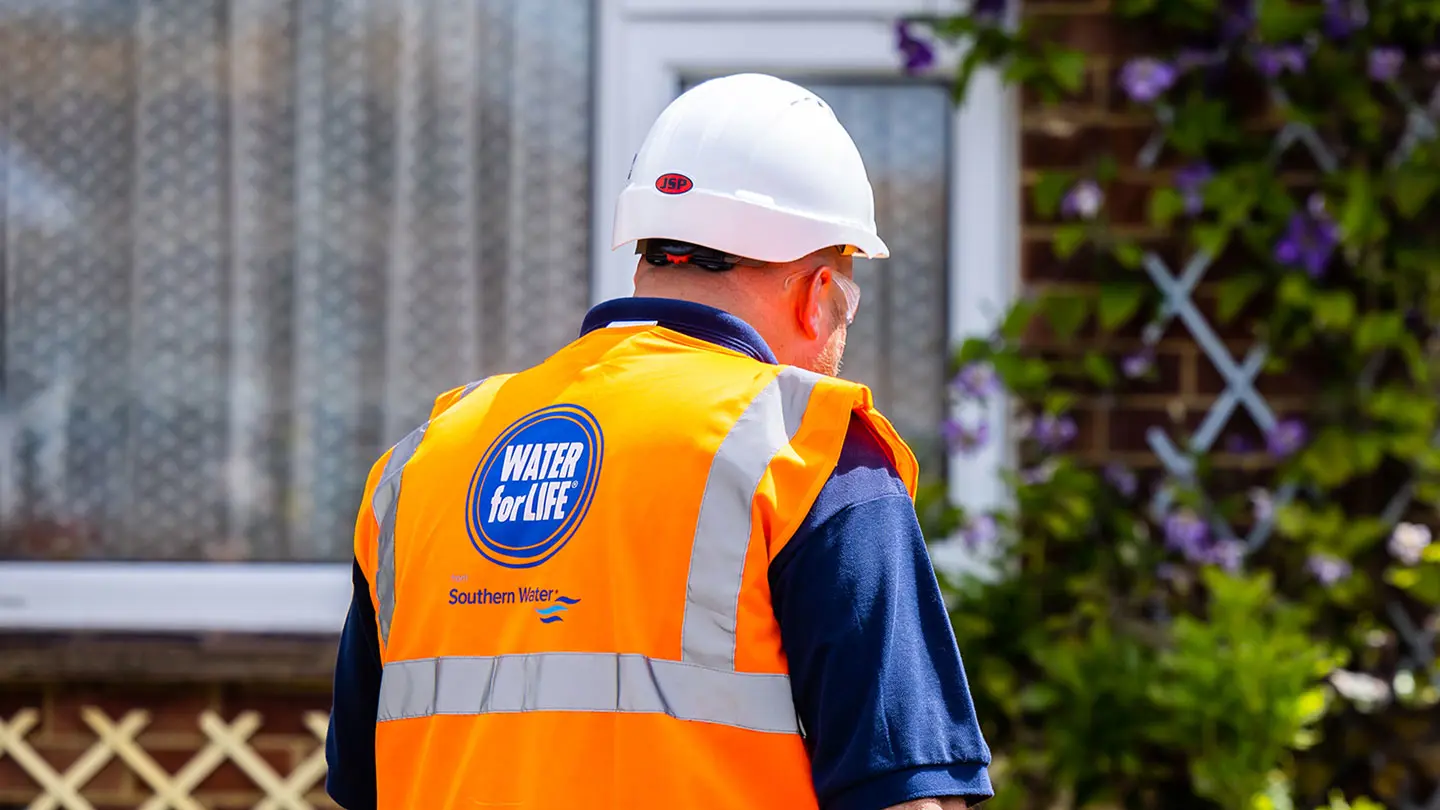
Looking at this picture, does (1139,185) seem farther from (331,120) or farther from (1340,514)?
(331,120)

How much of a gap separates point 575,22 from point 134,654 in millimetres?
1564

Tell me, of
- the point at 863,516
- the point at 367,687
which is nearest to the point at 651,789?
the point at 863,516

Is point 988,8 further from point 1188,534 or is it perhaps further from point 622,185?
point 1188,534

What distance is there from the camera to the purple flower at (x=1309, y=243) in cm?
265

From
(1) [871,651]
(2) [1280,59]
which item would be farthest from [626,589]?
(2) [1280,59]

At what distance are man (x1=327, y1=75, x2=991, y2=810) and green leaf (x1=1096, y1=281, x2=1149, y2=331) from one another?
66.1 inches

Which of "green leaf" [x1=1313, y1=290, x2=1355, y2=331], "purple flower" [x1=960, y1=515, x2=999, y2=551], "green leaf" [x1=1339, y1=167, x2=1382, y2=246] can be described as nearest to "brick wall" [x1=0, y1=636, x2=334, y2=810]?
"purple flower" [x1=960, y1=515, x2=999, y2=551]

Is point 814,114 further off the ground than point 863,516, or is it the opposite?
point 814,114

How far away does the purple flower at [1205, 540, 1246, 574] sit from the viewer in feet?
8.62

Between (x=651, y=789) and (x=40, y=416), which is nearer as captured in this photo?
(x=651, y=789)

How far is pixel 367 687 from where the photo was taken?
4.24 feet

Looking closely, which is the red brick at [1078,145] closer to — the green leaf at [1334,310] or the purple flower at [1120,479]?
the green leaf at [1334,310]

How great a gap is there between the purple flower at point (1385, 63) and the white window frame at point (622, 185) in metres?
0.67

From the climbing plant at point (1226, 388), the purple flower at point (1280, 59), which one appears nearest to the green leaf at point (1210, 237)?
the climbing plant at point (1226, 388)
